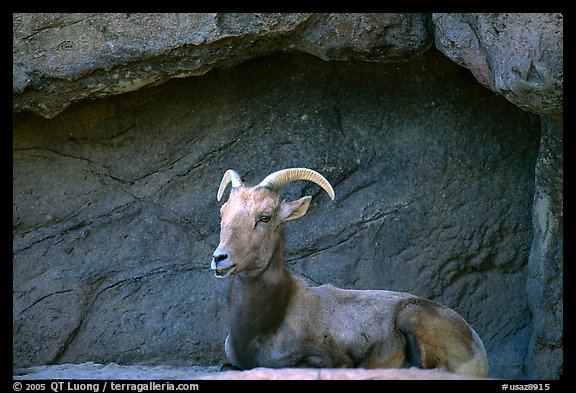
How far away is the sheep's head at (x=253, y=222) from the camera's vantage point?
10.0 meters

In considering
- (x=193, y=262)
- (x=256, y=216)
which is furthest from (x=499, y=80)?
(x=193, y=262)

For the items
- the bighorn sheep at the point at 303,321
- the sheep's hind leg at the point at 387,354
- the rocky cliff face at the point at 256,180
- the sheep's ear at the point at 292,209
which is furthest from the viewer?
the rocky cliff face at the point at 256,180

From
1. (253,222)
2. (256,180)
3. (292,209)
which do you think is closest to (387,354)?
(292,209)

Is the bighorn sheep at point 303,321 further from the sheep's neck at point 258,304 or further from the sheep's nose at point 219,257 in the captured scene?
the sheep's nose at point 219,257

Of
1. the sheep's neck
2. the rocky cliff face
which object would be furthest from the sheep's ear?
the rocky cliff face

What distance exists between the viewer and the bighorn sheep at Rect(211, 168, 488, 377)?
10.3m

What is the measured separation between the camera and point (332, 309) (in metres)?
10.7

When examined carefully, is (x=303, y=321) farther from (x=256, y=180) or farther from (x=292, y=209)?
(x=256, y=180)

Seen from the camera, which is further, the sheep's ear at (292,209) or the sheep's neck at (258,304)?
the sheep's ear at (292,209)

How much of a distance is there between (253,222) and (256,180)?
7.87 feet

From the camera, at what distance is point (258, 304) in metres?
10.4

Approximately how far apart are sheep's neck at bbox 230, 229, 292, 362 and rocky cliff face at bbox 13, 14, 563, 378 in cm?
199

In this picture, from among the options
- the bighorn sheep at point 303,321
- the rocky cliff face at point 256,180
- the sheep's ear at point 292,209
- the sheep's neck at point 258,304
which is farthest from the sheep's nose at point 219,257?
the rocky cliff face at point 256,180

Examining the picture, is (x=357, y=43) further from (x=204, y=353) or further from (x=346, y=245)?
(x=204, y=353)
